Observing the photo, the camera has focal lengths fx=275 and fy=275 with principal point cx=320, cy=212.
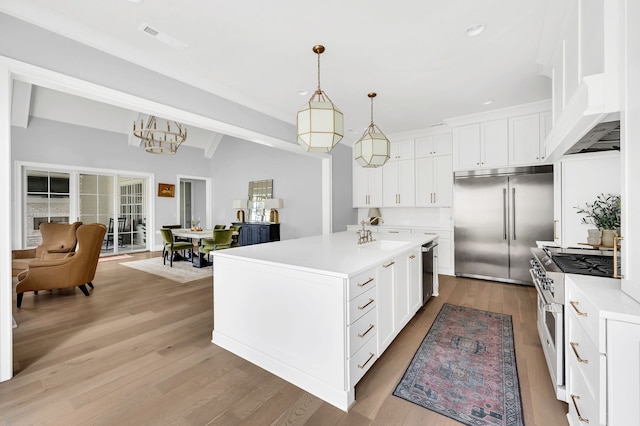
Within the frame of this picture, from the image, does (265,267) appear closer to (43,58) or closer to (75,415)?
(75,415)

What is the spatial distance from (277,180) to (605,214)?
588cm

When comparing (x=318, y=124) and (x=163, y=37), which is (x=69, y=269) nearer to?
(x=163, y=37)

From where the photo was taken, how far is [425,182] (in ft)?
17.4

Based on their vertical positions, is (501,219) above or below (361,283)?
above

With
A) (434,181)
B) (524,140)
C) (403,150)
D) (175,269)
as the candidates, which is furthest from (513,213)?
(175,269)

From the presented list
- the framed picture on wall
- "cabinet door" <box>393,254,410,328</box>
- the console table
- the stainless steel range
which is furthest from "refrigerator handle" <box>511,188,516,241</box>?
the framed picture on wall

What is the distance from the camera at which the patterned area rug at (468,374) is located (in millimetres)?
1688

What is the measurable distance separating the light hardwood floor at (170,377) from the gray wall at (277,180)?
11.2ft

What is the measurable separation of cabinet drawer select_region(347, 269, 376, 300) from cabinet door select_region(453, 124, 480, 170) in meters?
3.64

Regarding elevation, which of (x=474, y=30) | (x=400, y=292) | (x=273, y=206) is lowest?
(x=400, y=292)

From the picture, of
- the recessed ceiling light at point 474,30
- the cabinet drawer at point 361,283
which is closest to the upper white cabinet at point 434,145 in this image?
the recessed ceiling light at point 474,30

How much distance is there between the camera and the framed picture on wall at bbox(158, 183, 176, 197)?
307 inches

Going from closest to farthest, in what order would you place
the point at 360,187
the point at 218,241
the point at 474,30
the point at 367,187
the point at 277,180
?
the point at 474,30, the point at 218,241, the point at 367,187, the point at 360,187, the point at 277,180

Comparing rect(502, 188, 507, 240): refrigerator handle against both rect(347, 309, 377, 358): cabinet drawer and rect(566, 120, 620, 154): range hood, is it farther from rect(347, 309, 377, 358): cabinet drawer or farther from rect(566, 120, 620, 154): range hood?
rect(347, 309, 377, 358): cabinet drawer
